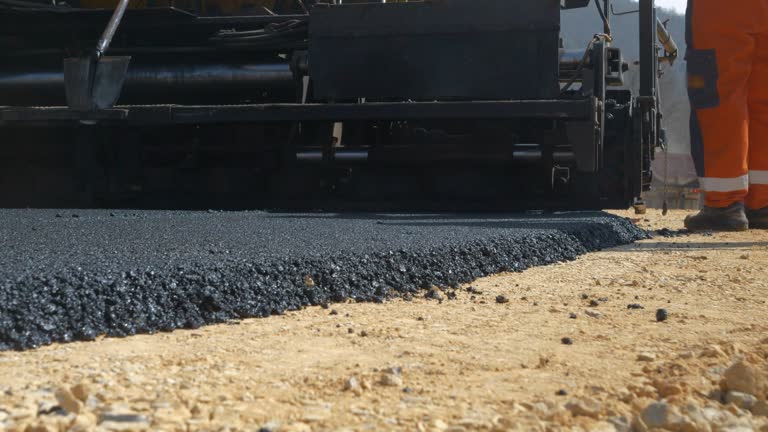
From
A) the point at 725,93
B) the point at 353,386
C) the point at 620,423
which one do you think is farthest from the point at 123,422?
the point at 725,93

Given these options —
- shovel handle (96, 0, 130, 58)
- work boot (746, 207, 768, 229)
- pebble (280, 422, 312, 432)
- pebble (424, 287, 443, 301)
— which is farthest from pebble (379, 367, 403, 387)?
work boot (746, 207, 768, 229)

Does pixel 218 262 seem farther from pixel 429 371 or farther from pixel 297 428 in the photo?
pixel 297 428

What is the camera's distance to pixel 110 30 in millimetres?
6238

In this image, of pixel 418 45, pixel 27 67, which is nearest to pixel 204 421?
pixel 418 45

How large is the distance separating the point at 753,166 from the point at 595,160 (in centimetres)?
115

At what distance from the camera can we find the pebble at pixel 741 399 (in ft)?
5.74

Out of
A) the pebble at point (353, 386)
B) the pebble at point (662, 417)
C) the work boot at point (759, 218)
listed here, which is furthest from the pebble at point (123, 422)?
the work boot at point (759, 218)

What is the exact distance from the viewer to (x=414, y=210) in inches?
262

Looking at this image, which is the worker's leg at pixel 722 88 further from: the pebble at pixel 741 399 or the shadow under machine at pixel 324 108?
the pebble at pixel 741 399

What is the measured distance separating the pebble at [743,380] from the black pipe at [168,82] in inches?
215

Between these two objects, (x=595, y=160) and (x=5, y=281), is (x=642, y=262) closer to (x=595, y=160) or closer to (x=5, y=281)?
(x=595, y=160)

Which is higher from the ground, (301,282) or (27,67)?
(27,67)

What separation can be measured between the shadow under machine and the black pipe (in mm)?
12

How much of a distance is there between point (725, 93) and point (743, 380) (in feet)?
15.5
